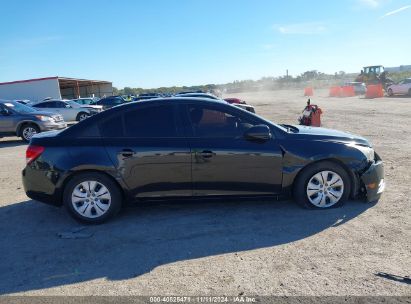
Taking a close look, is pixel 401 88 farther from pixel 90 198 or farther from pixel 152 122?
pixel 90 198

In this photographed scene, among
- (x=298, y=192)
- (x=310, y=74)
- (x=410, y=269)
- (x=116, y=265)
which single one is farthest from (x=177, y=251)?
(x=310, y=74)

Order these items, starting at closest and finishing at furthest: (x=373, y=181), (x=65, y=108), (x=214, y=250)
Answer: (x=214, y=250) → (x=373, y=181) → (x=65, y=108)

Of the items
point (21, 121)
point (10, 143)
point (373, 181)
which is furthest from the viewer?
point (10, 143)

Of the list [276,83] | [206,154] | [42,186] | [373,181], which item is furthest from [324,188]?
[276,83]

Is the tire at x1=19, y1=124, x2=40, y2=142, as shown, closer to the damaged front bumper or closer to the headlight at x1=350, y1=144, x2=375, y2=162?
the headlight at x1=350, y1=144, x2=375, y2=162

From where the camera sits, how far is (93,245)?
14.1 feet

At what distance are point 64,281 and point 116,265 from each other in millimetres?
511

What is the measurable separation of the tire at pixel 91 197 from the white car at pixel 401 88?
110ft

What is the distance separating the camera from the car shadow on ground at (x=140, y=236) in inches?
147

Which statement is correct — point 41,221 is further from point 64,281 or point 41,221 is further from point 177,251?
point 177,251

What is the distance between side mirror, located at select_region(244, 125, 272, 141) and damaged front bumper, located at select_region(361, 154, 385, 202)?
1.46m

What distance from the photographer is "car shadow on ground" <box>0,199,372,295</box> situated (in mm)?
3736

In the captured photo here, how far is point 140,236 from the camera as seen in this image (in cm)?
450

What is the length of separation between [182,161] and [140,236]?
1.09 meters
